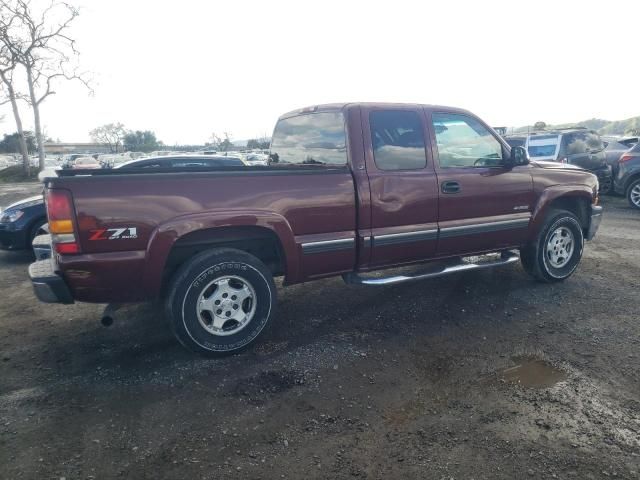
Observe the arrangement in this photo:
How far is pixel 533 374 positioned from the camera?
3219 mm

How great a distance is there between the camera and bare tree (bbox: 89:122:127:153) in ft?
227

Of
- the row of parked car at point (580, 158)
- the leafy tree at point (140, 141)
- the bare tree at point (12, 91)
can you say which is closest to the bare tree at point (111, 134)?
the leafy tree at point (140, 141)

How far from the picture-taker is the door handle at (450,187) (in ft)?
13.9

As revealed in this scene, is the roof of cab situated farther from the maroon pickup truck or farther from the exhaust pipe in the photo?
the exhaust pipe

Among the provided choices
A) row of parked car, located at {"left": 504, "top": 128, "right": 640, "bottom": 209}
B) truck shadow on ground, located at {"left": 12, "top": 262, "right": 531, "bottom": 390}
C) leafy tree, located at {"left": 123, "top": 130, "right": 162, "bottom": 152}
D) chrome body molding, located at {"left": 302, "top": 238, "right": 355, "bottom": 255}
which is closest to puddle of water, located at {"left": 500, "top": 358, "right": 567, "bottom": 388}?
truck shadow on ground, located at {"left": 12, "top": 262, "right": 531, "bottom": 390}

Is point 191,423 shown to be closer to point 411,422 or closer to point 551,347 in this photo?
point 411,422

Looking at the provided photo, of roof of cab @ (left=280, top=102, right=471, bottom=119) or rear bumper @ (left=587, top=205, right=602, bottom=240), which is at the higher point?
roof of cab @ (left=280, top=102, right=471, bottom=119)

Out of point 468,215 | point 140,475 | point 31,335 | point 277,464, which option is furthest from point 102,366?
point 468,215

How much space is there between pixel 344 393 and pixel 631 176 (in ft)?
33.8

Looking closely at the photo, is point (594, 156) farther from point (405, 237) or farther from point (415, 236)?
point (405, 237)

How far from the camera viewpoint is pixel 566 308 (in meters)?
4.42

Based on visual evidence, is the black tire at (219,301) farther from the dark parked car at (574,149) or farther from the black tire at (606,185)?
the black tire at (606,185)

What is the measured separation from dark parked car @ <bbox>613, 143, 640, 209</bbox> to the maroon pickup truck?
6.37 m

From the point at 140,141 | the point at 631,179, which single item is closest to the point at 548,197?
the point at 631,179
